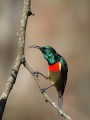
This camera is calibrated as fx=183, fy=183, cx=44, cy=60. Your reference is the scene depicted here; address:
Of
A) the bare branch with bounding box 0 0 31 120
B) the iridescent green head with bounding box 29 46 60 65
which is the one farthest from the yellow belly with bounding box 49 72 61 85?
the bare branch with bounding box 0 0 31 120

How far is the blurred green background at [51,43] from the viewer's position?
19.5 feet

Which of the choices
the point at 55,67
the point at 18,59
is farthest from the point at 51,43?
the point at 18,59

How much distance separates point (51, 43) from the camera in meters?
6.20

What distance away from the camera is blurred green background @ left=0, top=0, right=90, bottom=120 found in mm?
5953

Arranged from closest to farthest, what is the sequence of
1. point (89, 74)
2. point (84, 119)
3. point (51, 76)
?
point (51, 76) → point (84, 119) → point (89, 74)

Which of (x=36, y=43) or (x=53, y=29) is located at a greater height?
(x=53, y=29)

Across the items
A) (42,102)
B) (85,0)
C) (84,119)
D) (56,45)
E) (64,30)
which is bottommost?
(84,119)

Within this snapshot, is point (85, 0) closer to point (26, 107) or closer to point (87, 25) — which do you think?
point (87, 25)

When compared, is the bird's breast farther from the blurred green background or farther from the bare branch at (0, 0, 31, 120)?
the blurred green background

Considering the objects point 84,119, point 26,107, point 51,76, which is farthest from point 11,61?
point 51,76

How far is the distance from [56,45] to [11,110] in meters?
2.55

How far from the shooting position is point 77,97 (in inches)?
236

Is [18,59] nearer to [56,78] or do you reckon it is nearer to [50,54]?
[50,54]

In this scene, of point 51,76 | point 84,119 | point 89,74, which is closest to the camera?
point 51,76
